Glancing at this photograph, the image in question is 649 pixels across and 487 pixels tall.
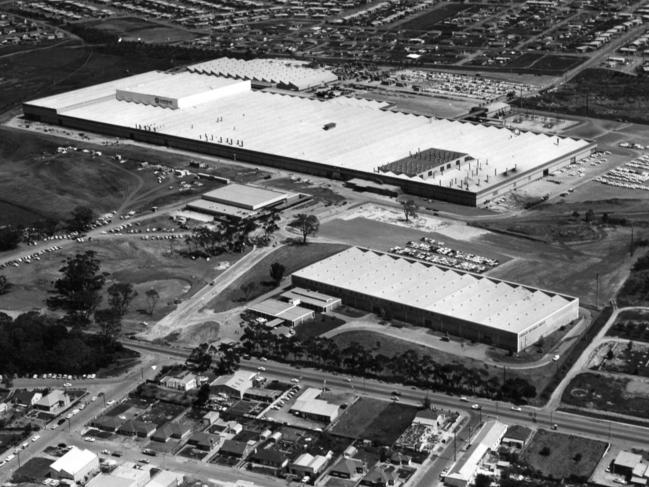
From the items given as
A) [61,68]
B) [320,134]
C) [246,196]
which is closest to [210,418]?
[246,196]

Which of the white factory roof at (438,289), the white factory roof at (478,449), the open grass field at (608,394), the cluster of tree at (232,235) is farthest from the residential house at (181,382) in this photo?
the cluster of tree at (232,235)

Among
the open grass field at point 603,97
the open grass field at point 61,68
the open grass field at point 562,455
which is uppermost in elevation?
the open grass field at point 603,97

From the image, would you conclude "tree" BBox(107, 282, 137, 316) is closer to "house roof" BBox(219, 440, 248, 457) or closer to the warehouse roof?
"house roof" BBox(219, 440, 248, 457)

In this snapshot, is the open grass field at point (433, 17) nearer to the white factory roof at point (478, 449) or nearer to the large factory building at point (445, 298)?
the large factory building at point (445, 298)

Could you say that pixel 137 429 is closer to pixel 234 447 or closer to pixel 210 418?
pixel 210 418

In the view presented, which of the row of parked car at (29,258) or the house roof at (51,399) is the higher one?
the house roof at (51,399)

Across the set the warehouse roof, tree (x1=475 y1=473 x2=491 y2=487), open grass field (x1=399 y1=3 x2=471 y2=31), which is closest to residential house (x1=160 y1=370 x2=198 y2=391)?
tree (x1=475 y1=473 x2=491 y2=487)
